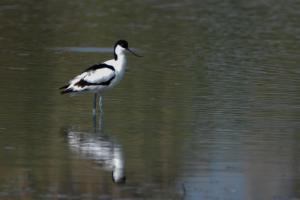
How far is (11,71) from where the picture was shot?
1936 cm

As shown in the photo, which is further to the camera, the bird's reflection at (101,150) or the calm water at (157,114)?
the bird's reflection at (101,150)

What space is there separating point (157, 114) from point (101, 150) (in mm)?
2596

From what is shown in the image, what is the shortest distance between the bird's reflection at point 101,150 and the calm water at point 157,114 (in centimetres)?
1

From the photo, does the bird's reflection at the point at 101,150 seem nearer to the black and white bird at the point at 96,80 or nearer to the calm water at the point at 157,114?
the calm water at the point at 157,114

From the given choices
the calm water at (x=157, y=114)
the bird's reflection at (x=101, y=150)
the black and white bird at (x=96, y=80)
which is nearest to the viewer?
the calm water at (x=157, y=114)

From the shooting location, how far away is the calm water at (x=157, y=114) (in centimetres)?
1104

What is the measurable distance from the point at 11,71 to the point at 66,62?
1.74m

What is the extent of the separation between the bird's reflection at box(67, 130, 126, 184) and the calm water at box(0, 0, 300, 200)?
13 mm

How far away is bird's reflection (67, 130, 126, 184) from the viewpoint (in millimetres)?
11664

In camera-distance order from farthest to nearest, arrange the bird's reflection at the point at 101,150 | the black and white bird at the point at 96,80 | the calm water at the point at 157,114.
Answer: the black and white bird at the point at 96,80, the bird's reflection at the point at 101,150, the calm water at the point at 157,114

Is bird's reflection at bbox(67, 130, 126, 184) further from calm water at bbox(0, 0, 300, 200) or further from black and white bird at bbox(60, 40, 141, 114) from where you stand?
black and white bird at bbox(60, 40, 141, 114)

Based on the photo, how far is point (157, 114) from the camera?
1527 centimetres

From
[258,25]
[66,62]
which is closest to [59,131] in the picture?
[66,62]

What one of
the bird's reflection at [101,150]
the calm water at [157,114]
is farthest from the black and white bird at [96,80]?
the bird's reflection at [101,150]
